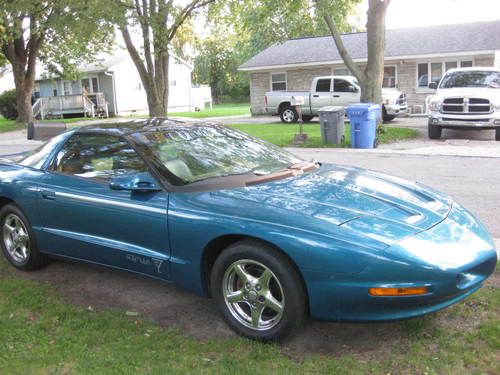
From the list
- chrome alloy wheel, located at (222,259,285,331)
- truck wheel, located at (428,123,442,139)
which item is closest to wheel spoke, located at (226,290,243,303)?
chrome alloy wheel, located at (222,259,285,331)

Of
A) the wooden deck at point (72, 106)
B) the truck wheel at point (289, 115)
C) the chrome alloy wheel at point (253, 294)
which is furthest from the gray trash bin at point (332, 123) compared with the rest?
the wooden deck at point (72, 106)

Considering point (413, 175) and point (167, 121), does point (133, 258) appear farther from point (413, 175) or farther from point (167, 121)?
point (413, 175)

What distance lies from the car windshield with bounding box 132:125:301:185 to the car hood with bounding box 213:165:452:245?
33cm

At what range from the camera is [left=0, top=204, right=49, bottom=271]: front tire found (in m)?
4.93

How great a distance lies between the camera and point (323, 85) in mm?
22875

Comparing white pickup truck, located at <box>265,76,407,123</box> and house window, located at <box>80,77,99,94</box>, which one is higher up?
house window, located at <box>80,77,99,94</box>

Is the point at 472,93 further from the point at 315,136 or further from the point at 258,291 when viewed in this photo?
the point at 258,291

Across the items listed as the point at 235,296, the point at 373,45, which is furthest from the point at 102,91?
the point at 235,296

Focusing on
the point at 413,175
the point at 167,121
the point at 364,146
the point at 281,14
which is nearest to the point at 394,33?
the point at 281,14

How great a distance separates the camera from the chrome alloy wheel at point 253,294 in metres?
A: 3.37

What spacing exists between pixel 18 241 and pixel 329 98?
1873cm

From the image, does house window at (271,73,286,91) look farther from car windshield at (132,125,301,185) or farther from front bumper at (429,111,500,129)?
car windshield at (132,125,301,185)

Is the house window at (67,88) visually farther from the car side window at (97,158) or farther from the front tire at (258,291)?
the front tire at (258,291)

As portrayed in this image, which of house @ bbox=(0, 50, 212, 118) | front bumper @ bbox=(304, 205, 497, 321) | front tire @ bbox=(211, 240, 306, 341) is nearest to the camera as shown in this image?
front bumper @ bbox=(304, 205, 497, 321)
